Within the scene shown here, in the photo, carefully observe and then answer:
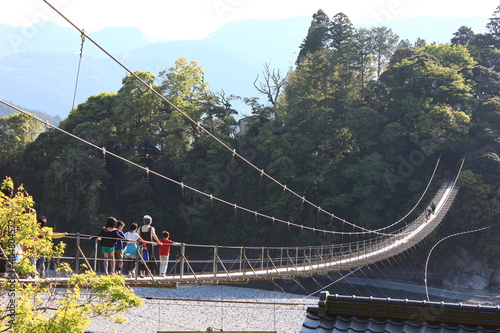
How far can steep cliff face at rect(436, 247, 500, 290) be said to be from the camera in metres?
22.8

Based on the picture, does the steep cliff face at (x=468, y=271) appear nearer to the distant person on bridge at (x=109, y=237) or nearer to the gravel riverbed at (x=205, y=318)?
the gravel riverbed at (x=205, y=318)

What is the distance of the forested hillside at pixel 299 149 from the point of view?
2436 cm

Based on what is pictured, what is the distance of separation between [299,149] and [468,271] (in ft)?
26.7

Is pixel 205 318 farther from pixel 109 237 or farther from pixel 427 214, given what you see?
pixel 109 237

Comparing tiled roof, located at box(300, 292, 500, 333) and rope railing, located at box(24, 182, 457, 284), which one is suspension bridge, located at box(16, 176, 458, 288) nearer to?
rope railing, located at box(24, 182, 457, 284)

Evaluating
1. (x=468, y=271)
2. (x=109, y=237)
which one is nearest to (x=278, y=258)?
(x=109, y=237)

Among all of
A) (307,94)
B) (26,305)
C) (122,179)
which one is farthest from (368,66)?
(26,305)

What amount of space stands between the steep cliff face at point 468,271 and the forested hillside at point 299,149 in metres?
0.81

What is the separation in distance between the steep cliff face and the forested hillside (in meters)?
0.81

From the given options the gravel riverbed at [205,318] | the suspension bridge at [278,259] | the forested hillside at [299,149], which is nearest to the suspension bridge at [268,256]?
the suspension bridge at [278,259]

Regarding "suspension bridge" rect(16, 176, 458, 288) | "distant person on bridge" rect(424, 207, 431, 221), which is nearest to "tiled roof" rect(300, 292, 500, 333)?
"suspension bridge" rect(16, 176, 458, 288)

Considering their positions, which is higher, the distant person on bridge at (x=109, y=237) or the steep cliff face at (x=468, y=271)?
the distant person on bridge at (x=109, y=237)

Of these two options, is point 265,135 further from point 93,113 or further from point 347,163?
point 93,113

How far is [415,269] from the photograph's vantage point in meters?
24.0
